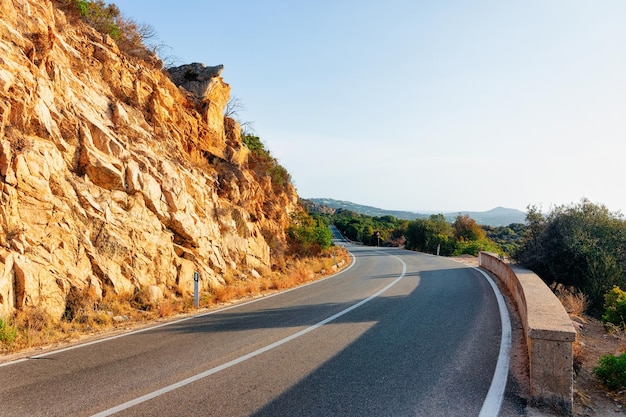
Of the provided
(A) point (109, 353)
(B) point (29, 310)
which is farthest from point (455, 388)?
(B) point (29, 310)

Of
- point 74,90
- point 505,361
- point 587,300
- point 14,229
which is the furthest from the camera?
point 74,90

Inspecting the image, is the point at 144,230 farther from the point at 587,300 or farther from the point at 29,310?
the point at 587,300

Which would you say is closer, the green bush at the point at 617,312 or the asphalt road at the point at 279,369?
the asphalt road at the point at 279,369

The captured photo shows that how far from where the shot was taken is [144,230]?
1173cm

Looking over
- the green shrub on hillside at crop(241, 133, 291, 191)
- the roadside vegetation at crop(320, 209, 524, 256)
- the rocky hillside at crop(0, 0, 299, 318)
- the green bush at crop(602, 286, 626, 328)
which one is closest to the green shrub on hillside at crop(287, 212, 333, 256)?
the green shrub on hillside at crop(241, 133, 291, 191)

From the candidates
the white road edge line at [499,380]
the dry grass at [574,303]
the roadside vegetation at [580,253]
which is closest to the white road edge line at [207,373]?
the white road edge line at [499,380]

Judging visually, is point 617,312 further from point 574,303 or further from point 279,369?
point 279,369

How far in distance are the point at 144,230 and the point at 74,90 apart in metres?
5.26

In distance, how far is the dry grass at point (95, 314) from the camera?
23.0ft

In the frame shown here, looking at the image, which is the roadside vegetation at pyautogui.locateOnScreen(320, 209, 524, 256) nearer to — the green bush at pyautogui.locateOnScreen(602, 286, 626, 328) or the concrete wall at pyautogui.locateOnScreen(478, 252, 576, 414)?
the green bush at pyautogui.locateOnScreen(602, 286, 626, 328)

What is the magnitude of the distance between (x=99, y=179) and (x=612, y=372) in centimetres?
1238

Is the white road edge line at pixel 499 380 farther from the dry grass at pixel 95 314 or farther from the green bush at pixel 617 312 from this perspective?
the dry grass at pixel 95 314

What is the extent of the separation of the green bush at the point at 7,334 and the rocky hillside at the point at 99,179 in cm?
60

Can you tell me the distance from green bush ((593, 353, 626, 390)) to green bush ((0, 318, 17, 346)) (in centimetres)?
928
